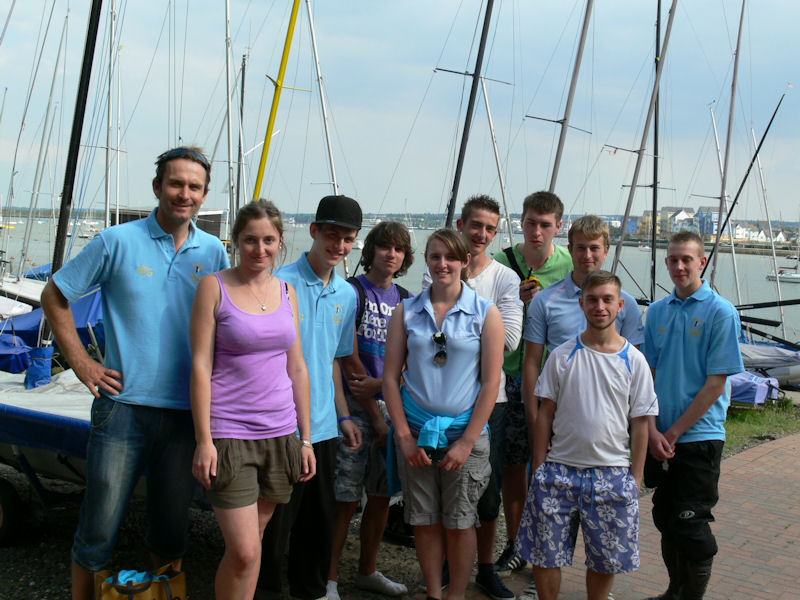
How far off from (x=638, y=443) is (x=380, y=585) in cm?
164

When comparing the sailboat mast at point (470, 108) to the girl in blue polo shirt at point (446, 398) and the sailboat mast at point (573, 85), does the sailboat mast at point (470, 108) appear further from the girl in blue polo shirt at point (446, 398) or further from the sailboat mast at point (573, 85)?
the girl in blue polo shirt at point (446, 398)

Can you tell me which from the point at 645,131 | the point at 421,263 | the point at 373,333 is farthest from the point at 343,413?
the point at 421,263

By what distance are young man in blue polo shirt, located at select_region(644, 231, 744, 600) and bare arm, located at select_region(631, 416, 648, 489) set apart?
18cm

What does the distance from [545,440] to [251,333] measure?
5.19 ft

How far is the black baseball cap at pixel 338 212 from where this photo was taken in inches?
146

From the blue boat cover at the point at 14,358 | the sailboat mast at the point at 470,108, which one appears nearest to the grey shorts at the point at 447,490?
the blue boat cover at the point at 14,358

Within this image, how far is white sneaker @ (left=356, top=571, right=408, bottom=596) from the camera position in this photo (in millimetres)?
4145

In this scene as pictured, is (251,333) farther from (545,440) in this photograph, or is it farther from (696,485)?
(696,485)

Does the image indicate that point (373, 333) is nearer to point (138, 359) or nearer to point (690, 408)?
point (138, 359)

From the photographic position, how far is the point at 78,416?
4.10 metres

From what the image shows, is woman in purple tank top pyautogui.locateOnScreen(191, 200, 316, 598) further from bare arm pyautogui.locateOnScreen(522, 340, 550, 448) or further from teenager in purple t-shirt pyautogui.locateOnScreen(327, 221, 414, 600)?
bare arm pyautogui.locateOnScreen(522, 340, 550, 448)

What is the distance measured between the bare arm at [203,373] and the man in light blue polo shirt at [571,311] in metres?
1.74

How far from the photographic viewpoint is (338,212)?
3715 mm

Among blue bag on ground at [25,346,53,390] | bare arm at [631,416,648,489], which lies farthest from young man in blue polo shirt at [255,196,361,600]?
blue bag on ground at [25,346,53,390]
